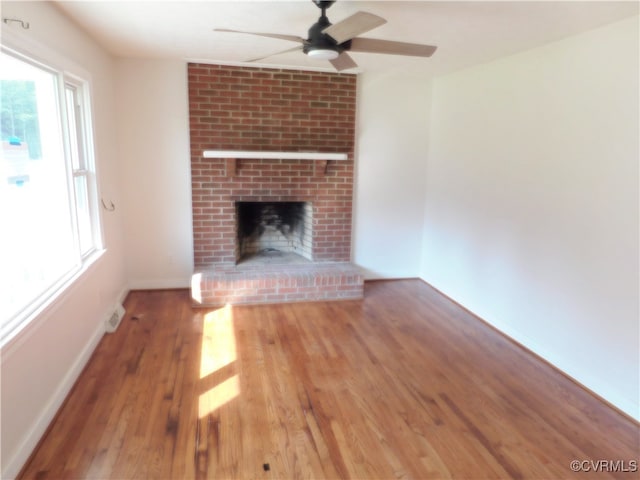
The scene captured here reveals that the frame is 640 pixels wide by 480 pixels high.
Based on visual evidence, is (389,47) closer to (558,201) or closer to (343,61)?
(343,61)

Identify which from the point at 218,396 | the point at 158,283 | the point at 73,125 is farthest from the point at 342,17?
the point at 158,283

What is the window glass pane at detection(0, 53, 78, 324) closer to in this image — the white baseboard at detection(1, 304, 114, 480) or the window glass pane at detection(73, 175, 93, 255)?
the window glass pane at detection(73, 175, 93, 255)

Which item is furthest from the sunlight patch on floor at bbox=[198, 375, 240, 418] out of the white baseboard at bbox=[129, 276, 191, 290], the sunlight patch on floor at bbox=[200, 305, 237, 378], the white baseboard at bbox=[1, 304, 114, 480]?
the white baseboard at bbox=[129, 276, 191, 290]

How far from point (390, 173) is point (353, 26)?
273 centimetres

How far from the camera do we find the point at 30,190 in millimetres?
2355

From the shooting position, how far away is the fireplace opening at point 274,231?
4762mm

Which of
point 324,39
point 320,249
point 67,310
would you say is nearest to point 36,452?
point 67,310

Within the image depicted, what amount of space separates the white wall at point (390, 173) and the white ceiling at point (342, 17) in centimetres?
95

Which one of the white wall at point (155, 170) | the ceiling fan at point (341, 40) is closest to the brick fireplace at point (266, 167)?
the white wall at point (155, 170)

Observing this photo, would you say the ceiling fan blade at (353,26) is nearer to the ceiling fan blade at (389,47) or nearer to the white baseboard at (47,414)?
the ceiling fan blade at (389,47)

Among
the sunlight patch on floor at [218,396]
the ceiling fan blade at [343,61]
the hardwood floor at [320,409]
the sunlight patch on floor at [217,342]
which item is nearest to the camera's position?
the hardwood floor at [320,409]

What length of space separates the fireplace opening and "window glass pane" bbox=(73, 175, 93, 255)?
5.45ft

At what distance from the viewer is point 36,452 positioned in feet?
6.63

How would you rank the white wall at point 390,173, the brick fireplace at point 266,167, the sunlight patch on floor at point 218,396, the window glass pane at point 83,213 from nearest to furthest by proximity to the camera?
the sunlight patch on floor at point 218,396 < the window glass pane at point 83,213 < the brick fireplace at point 266,167 < the white wall at point 390,173
